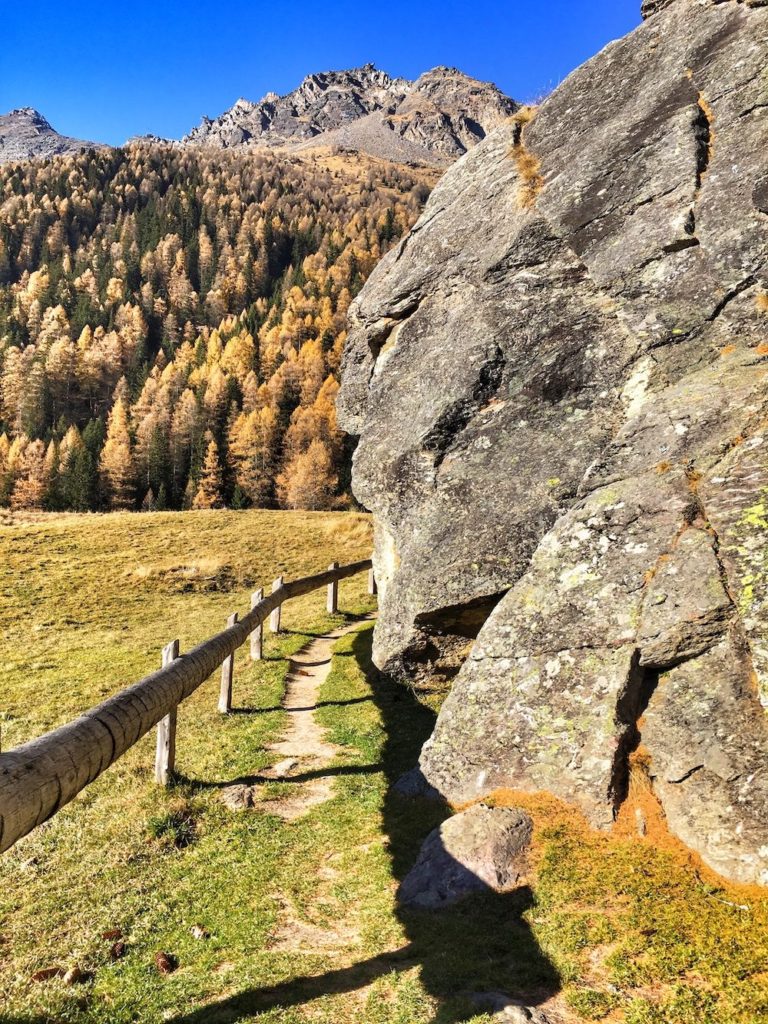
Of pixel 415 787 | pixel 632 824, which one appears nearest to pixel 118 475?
pixel 415 787

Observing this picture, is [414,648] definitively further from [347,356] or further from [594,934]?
[347,356]

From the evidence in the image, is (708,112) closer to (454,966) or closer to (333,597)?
(454,966)

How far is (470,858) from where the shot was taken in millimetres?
7227

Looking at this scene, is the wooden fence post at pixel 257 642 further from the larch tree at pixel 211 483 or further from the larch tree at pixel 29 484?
the larch tree at pixel 29 484

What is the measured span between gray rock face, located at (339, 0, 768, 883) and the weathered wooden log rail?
3.96 m

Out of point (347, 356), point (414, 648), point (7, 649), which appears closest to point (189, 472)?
point (7, 649)

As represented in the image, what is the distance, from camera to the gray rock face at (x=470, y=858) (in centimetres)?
694

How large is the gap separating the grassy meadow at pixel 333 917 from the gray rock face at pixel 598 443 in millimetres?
946

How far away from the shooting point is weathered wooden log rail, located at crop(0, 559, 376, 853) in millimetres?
4367

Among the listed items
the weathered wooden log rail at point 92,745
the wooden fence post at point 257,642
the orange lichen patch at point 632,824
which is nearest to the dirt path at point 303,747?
the wooden fence post at point 257,642

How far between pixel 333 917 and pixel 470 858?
67.8 inches

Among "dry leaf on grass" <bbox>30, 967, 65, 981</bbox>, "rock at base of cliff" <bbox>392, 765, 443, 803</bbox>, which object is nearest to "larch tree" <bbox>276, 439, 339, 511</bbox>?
"rock at base of cliff" <bbox>392, 765, 443, 803</bbox>

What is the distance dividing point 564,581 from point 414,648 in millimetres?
3877

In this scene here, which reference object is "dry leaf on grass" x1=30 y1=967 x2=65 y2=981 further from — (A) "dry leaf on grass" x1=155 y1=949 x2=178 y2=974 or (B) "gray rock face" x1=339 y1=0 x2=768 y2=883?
(B) "gray rock face" x1=339 y1=0 x2=768 y2=883
